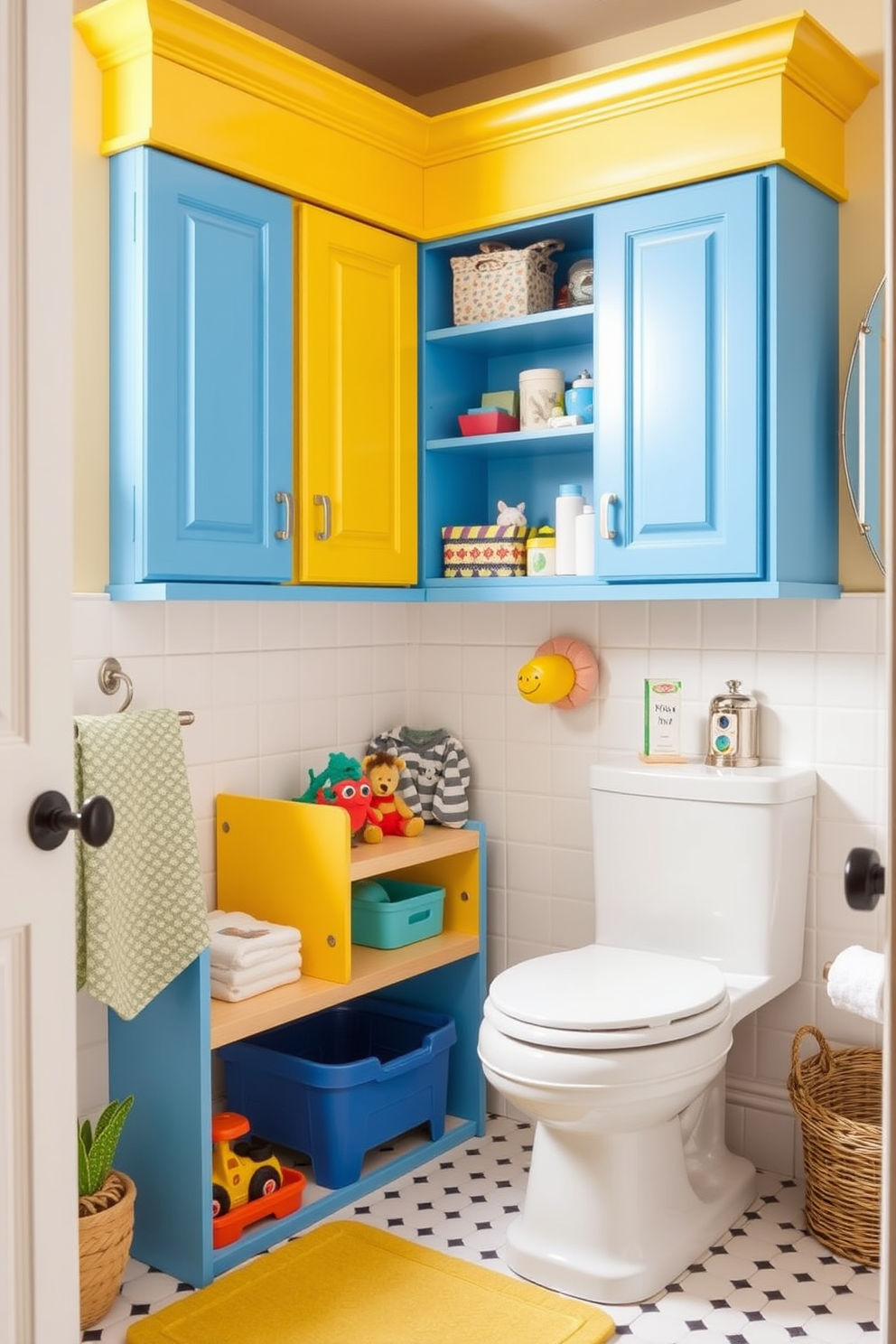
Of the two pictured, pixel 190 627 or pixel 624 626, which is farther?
pixel 624 626

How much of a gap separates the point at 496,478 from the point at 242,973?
52.8 inches

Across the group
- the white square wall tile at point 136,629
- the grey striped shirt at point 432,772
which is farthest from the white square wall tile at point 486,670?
the white square wall tile at point 136,629

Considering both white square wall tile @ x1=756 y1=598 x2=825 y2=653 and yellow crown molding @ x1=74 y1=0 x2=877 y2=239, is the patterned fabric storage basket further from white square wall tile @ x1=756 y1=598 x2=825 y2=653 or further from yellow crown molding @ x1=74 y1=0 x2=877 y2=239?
white square wall tile @ x1=756 y1=598 x2=825 y2=653

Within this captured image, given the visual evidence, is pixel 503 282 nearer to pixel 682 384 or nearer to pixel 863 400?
pixel 682 384

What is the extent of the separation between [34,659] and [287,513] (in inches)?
39.5

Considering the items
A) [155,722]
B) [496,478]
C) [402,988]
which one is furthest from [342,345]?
[402,988]

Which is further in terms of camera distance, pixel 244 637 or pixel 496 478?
pixel 496 478

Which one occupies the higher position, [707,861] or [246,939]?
[707,861]

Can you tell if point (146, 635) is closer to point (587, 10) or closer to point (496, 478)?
point (496, 478)

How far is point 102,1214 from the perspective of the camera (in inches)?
81.7

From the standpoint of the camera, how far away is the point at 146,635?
2.51 m

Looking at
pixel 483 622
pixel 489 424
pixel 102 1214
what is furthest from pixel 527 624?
pixel 102 1214

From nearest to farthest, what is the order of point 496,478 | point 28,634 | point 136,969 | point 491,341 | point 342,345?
1. point 28,634
2. point 136,969
3. point 342,345
4. point 491,341
5. point 496,478

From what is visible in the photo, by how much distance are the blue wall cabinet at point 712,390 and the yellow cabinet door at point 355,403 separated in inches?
10.3
